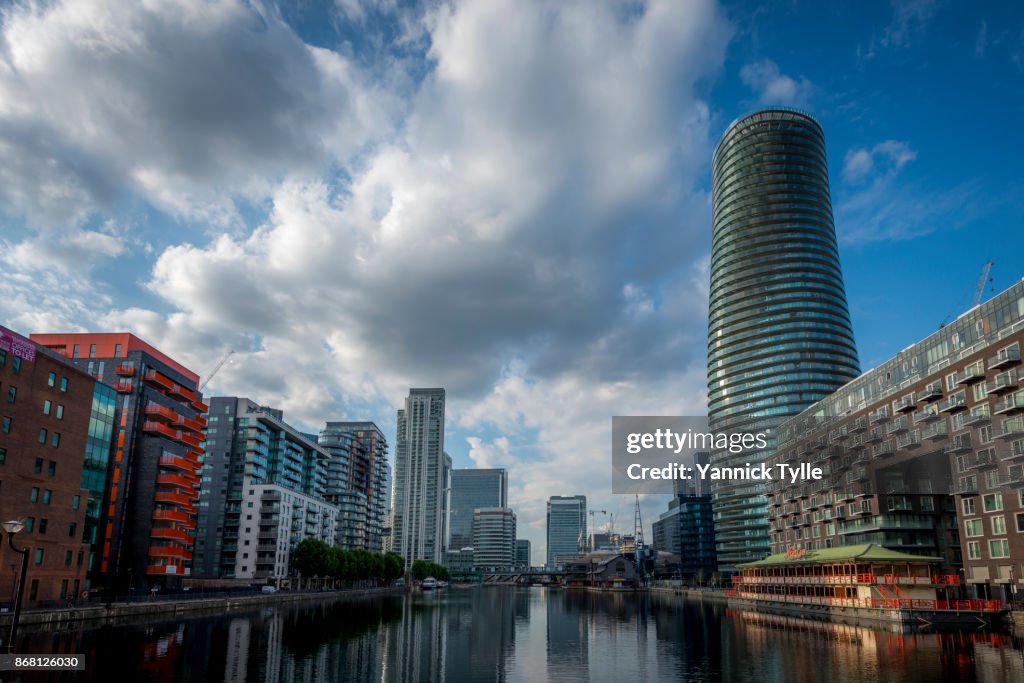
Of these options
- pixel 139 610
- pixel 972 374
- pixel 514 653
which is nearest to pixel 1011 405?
pixel 972 374

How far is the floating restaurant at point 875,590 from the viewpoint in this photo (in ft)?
283

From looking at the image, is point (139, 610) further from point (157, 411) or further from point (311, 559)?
point (311, 559)

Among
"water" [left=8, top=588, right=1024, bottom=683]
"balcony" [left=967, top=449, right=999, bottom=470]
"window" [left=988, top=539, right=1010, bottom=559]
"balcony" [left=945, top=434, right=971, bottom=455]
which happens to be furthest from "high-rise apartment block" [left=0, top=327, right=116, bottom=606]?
"balcony" [left=945, top=434, right=971, bottom=455]

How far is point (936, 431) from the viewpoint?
103688 millimetres

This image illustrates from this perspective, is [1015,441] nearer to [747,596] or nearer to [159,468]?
[747,596]

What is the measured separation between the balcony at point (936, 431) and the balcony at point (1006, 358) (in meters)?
14.2

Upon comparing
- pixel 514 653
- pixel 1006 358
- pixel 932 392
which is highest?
pixel 1006 358

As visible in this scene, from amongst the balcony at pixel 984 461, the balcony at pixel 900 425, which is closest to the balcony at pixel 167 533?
the balcony at pixel 900 425

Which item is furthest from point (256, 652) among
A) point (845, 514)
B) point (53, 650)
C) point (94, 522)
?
point (845, 514)

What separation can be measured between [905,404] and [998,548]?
1099 inches

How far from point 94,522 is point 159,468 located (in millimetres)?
19079

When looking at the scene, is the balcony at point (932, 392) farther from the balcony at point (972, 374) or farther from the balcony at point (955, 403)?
the balcony at point (972, 374)

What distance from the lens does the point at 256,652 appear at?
2344 inches

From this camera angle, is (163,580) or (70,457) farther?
(163,580)
